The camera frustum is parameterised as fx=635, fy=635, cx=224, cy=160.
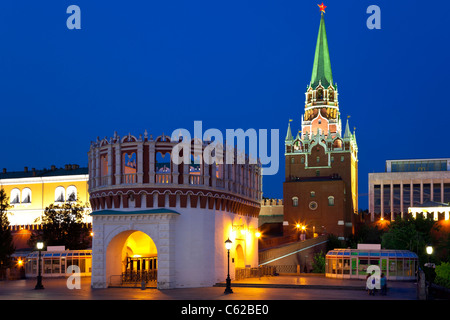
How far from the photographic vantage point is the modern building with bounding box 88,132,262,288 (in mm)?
41344

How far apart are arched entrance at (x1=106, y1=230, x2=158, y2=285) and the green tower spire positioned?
7702 centimetres

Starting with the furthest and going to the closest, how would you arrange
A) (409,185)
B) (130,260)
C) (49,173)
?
1. (409,185)
2. (49,173)
3. (130,260)

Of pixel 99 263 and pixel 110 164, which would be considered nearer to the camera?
pixel 99 263

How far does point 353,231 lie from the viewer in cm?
10450

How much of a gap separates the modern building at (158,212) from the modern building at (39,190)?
177 feet

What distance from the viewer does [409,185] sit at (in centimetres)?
12544

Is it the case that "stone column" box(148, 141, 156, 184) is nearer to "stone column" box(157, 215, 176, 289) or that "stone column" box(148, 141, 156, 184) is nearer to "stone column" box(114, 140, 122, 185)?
"stone column" box(114, 140, 122, 185)

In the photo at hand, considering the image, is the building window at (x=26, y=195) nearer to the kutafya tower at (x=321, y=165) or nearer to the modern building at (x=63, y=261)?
the kutafya tower at (x=321, y=165)

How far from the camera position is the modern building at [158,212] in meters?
41.3

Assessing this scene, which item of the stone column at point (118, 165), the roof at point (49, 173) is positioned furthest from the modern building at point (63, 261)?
the roof at point (49, 173)

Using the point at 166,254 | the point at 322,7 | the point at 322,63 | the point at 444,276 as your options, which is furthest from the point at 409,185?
the point at 166,254

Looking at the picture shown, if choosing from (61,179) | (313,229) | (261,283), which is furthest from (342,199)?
(261,283)

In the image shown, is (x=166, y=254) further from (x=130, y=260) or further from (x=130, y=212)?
(x=130, y=260)

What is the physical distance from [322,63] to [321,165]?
71.4 ft
